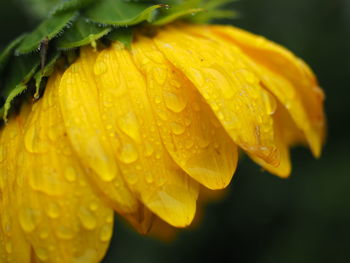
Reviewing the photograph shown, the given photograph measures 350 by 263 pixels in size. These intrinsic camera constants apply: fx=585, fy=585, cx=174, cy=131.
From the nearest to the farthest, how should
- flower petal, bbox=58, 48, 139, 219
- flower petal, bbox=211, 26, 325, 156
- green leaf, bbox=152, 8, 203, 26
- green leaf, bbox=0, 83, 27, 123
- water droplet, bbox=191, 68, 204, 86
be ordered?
flower petal, bbox=58, 48, 139, 219 < water droplet, bbox=191, 68, 204, 86 < green leaf, bbox=0, 83, 27, 123 < green leaf, bbox=152, 8, 203, 26 < flower petal, bbox=211, 26, 325, 156

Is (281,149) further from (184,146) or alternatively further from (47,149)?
(47,149)

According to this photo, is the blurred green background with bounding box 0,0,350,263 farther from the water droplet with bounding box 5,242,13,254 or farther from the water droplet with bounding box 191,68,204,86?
the water droplet with bounding box 191,68,204,86

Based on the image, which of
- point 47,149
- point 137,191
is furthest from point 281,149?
point 47,149

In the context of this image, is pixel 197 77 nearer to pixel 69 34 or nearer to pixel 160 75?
pixel 160 75

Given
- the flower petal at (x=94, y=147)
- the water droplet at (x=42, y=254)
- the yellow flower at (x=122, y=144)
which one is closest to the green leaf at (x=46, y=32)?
the yellow flower at (x=122, y=144)

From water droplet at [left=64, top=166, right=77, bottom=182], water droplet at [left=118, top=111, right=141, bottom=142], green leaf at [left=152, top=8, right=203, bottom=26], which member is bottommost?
water droplet at [left=64, top=166, right=77, bottom=182]

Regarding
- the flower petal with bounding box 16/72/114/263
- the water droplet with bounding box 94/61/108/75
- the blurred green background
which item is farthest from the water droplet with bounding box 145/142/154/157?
the blurred green background
